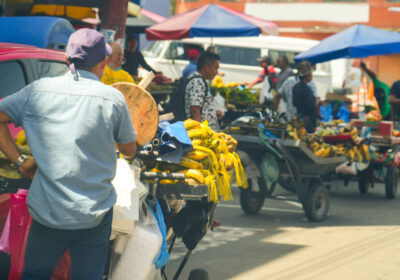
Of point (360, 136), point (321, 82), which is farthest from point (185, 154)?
point (321, 82)

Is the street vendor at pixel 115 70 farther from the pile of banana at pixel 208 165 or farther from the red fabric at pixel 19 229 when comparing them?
the red fabric at pixel 19 229

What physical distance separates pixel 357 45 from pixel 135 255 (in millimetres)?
8718

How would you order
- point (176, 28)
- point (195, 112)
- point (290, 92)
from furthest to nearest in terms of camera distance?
point (176, 28), point (290, 92), point (195, 112)

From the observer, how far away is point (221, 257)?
25.4 feet

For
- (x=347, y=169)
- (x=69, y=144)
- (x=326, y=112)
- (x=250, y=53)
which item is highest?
(x=250, y=53)

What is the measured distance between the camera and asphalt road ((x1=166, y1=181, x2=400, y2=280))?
7258 millimetres

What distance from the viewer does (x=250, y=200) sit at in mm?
10273

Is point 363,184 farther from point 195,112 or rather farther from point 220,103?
point 195,112

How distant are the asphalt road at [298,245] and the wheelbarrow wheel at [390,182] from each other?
0.49 metres

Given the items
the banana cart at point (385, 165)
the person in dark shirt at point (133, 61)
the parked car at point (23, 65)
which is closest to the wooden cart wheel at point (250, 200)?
the banana cart at point (385, 165)

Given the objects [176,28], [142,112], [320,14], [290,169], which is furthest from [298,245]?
[320,14]

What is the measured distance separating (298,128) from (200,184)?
200 inches

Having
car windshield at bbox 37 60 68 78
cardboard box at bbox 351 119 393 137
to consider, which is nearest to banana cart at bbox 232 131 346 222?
cardboard box at bbox 351 119 393 137

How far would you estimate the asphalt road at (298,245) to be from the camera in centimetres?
726
